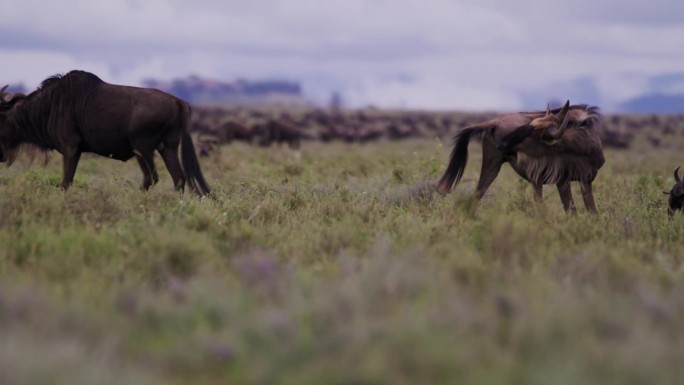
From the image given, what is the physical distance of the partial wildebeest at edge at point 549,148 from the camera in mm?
9477

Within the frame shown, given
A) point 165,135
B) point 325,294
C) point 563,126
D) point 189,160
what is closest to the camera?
point 325,294

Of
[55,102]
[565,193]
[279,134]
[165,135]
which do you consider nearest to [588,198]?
[565,193]

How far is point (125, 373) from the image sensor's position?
12.3 ft

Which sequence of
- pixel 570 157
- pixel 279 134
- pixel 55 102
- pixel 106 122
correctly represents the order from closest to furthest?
pixel 570 157, pixel 106 122, pixel 55 102, pixel 279 134

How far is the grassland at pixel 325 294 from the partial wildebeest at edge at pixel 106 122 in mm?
1403

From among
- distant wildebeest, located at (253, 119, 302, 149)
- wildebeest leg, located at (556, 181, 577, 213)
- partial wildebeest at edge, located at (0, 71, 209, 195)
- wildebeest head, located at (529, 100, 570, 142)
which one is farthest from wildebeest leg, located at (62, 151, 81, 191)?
distant wildebeest, located at (253, 119, 302, 149)

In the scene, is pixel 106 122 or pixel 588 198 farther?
pixel 106 122

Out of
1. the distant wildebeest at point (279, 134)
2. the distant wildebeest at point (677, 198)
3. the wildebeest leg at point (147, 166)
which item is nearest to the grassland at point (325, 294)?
the distant wildebeest at point (677, 198)

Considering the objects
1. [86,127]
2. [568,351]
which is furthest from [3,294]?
[86,127]

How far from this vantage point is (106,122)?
387 inches

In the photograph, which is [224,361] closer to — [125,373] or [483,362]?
[125,373]

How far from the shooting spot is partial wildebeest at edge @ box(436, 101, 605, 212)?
31.1ft

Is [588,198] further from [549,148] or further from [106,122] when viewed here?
[106,122]

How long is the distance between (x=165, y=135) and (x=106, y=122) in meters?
0.73
